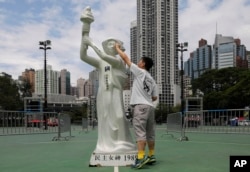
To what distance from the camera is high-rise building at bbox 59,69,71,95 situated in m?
69.2

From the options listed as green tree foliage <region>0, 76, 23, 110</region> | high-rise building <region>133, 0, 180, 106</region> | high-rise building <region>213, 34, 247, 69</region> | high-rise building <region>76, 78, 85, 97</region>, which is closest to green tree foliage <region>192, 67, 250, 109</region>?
high-rise building <region>133, 0, 180, 106</region>

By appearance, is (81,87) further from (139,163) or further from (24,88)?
(139,163)

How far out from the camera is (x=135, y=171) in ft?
14.1

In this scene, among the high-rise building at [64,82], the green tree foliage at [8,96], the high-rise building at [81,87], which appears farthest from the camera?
the high-rise building at [81,87]

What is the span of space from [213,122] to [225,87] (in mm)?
35926

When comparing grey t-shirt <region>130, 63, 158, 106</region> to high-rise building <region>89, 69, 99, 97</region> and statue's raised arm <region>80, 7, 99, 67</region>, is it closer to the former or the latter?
statue's raised arm <region>80, 7, 99, 67</region>

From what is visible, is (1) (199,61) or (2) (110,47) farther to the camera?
(1) (199,61)

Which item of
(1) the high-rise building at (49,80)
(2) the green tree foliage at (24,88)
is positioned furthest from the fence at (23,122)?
(1) the high-rise building at (49,80)

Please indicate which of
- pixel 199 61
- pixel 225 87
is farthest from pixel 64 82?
A: pixel 225 87

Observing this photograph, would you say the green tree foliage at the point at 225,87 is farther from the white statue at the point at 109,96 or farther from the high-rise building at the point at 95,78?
the white statue at the point at 109,96

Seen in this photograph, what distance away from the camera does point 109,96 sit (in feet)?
16.9

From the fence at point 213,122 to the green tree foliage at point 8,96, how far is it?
98.5 ft

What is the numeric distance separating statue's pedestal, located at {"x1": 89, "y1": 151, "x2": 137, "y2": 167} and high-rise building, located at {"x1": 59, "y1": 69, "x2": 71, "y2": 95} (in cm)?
6398

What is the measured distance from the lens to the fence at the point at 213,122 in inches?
447
